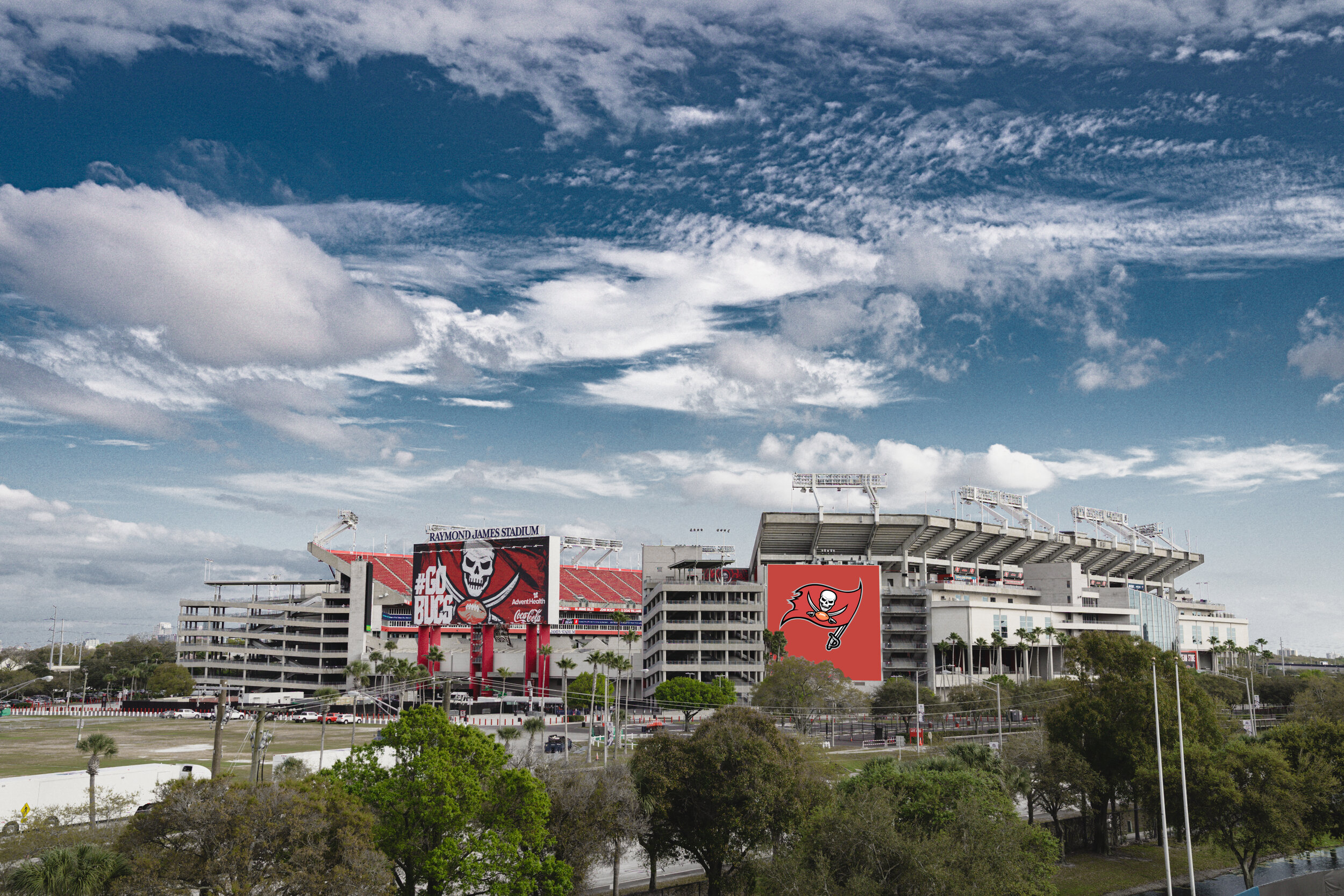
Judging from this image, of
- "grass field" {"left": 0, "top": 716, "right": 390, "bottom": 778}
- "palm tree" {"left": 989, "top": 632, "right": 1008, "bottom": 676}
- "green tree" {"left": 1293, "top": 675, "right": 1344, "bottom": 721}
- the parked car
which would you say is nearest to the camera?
"grass field" {"left": 0, "top": 716, "right": 390, "bottom": 778}

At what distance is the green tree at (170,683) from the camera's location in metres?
160

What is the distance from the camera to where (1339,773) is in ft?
172

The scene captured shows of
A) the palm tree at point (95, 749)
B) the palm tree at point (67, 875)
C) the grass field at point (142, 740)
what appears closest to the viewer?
the palm tree at point (67, 875)

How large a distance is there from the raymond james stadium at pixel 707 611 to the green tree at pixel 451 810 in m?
103

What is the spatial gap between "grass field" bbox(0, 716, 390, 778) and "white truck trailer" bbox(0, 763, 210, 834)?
5059 millimetres

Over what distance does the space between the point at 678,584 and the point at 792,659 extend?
34.8m

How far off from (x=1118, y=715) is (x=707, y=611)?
92079mm

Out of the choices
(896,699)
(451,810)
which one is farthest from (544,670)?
(451,810)

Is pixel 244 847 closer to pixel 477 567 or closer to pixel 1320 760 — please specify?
pixel 1320 760

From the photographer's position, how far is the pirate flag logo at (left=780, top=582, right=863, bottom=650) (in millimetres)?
153500

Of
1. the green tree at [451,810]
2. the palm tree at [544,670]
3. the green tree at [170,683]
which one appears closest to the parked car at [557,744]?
the palm tree at [544,670]

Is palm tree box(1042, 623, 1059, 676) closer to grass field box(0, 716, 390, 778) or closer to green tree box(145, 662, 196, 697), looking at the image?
grass field box(0, 716, 390, 778)

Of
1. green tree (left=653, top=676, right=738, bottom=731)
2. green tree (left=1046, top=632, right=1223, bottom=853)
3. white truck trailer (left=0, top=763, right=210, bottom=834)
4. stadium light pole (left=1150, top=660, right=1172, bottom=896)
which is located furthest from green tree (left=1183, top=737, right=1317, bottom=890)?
green tree (left=653, top=676, right=738, bottom=731)

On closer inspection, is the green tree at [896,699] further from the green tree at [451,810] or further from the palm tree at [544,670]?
the green tree at [451,810]
